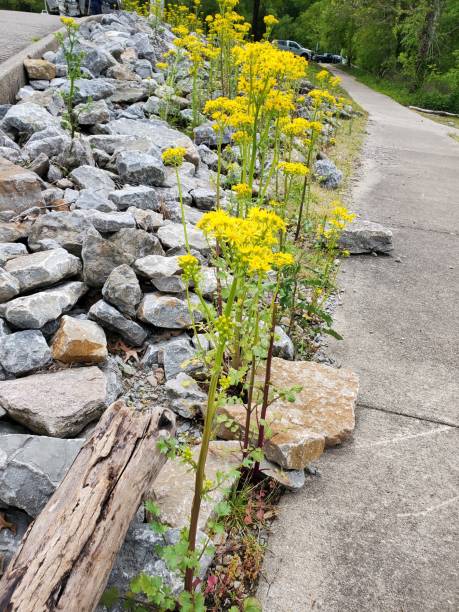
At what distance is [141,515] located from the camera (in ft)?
7.15

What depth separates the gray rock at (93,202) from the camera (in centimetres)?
403

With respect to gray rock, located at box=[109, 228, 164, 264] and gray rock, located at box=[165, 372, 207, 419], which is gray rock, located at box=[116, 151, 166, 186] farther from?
gray rock, located at box=[165, 372, 207, 419]

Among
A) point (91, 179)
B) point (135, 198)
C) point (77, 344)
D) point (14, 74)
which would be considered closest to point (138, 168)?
point (91, 179)

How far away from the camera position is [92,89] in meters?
6.61

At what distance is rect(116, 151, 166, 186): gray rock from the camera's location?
189 inches

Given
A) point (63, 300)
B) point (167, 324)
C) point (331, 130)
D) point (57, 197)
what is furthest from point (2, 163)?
point (331, 130)

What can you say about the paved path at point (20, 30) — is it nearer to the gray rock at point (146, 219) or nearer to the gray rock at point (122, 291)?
the gray rock at point (146, 219)

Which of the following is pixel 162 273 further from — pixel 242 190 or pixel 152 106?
pixel 152 106

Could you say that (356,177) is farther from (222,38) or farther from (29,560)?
(29,560)

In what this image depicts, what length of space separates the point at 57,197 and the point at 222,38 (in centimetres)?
482

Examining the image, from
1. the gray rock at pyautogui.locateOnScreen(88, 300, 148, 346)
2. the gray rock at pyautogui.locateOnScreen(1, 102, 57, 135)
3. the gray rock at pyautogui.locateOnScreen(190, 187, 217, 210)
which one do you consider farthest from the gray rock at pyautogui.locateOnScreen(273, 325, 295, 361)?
the gray rock at pyautogui.locateOnScreen(1, 102, 57, 135)

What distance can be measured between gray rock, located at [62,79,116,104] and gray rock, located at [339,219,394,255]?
3.53m

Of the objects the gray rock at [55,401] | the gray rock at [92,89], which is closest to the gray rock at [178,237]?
the gray rock at [55,401]

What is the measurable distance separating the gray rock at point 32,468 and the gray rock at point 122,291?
3.57 feet
